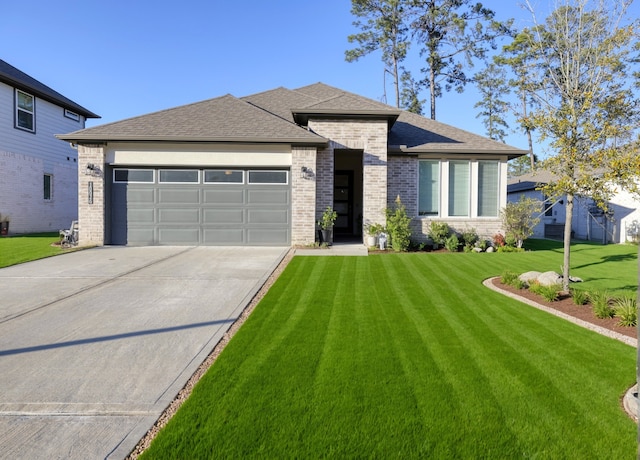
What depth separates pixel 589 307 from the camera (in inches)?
228

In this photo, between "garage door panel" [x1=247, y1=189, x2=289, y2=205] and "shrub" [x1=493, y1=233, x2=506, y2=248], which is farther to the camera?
"shrub" [x1=493, y1=233, x2=506, y2=248]

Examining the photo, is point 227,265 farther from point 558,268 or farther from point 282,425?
point 558,268

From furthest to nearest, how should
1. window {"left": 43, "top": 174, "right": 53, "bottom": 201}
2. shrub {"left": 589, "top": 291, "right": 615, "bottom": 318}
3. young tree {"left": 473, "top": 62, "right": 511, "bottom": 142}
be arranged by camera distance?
young tree {"left": 473, "top": 62, "right": 511, "bottom": 142}, window {"left": 43, "top": 174, "right": 53, "bottom": 201}, shrub {"left": 589, "top": 291, "right": 615, "bottom": 318}

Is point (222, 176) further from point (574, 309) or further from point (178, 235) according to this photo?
point (574, 309)

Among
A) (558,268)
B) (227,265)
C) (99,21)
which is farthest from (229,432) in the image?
(99,21)

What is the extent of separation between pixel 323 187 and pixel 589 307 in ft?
27.8

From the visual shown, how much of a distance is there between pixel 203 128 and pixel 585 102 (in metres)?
10.6

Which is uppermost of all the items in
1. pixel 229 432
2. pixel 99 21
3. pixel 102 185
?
pixel 99 21

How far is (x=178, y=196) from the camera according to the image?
495 inches

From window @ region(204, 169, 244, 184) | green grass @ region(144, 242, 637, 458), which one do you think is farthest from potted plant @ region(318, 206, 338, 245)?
green grass @ region(144, 242, 637, 458)

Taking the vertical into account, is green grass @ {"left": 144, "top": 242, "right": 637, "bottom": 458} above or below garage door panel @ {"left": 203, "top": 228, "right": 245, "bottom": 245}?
below

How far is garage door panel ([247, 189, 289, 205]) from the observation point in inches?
493

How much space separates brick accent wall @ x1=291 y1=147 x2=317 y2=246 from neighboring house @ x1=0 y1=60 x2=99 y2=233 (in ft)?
44.5

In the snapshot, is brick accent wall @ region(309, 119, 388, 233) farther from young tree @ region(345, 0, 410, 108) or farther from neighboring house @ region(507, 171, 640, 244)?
young tree @ region(345, 0, 410, 108)
